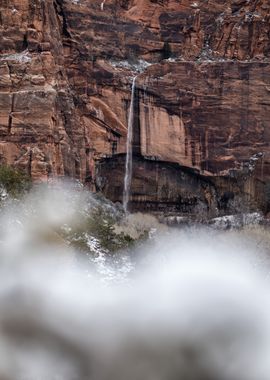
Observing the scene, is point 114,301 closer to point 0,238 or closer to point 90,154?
point 0,238

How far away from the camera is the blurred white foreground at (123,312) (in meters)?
26.0

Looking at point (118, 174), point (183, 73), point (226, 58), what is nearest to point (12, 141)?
point (118, 174)

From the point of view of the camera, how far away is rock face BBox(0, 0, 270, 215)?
47844mm

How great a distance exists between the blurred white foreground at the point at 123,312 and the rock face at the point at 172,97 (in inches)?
483

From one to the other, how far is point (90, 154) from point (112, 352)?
2297 cm

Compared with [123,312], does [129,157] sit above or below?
above

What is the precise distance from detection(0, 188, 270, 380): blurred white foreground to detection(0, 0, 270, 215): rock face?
1227cm

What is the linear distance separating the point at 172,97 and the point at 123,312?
2265 cm

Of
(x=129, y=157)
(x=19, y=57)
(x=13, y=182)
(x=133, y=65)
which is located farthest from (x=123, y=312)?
(x=133, y=65)

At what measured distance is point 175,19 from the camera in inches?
1984

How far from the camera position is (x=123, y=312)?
29.6 metres

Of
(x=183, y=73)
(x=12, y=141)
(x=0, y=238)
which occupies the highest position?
(x=183, y=73)

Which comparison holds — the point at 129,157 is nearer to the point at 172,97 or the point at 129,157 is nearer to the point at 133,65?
the point at 172,97

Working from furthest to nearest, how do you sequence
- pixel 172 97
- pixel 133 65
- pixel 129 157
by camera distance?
pixel 133 65
pixel 129 157
pixel 172 97
